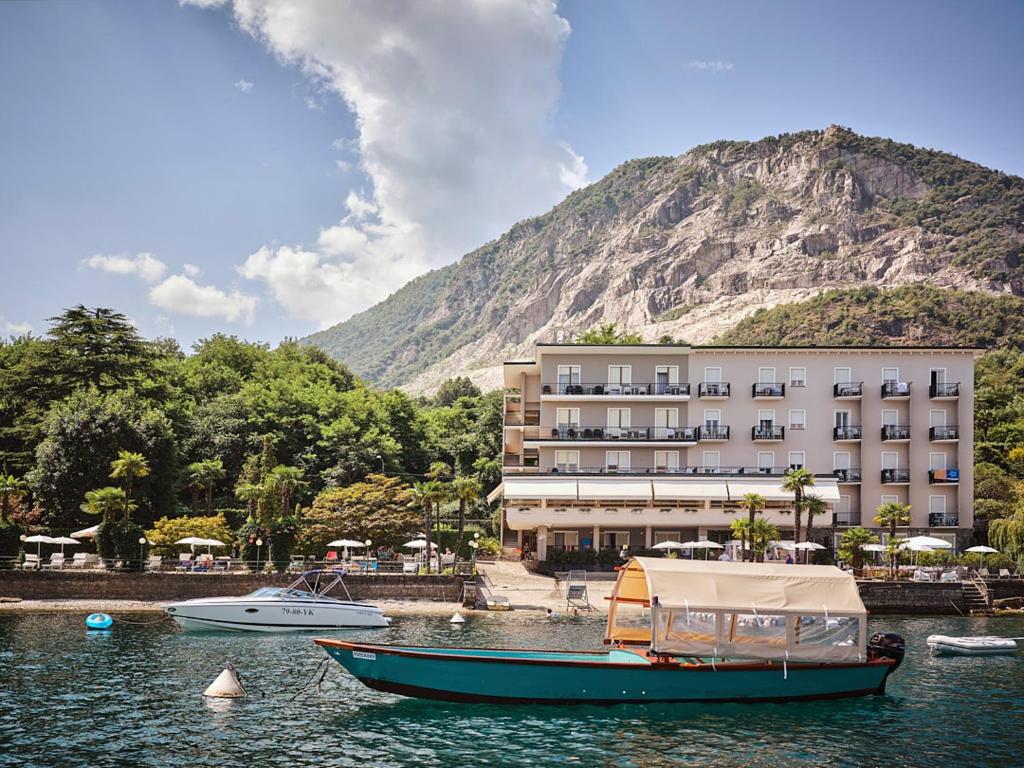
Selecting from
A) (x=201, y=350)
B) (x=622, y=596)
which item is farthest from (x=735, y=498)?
(x=201, y=350)

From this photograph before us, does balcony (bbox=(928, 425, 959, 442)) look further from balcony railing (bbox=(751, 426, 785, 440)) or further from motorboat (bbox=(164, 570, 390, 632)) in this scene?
motorboat (bbox=(164, 570, 390, 632))

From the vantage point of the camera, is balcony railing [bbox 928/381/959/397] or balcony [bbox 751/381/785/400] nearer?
balcony railing [bbox 928/381/959/397]

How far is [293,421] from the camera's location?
78.4m

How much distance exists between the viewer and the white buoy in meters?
25.0

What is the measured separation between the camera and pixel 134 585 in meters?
45.8

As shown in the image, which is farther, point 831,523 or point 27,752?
point 831,523

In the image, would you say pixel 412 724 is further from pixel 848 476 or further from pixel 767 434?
pixel 848 476

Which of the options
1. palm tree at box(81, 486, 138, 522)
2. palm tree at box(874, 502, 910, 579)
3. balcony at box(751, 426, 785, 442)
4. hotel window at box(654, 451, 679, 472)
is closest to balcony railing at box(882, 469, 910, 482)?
balcony at box(751, 426, 785, 442)

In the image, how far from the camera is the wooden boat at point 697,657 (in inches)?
946

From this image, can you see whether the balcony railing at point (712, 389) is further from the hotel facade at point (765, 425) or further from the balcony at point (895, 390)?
the balcony at point (895, 390)

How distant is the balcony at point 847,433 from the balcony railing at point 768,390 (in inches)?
185

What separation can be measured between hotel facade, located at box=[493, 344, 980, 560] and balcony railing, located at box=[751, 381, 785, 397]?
4.1 inches

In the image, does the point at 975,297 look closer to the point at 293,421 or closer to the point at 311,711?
the point at 293,421

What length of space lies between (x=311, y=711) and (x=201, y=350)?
91370mm
